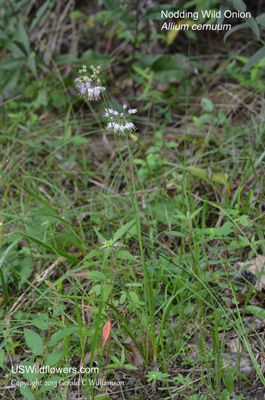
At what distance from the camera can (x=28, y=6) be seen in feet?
11.8

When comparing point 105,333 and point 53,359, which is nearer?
point 53,359

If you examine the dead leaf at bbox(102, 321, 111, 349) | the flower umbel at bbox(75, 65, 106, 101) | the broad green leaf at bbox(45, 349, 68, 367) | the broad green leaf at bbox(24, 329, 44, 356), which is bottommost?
the dead leaf at bbox(102, 321, 111, 349)

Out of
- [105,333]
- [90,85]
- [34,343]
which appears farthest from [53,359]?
[90,85]

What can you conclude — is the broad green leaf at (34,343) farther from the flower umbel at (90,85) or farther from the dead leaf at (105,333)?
the flower umbel at (90,85)

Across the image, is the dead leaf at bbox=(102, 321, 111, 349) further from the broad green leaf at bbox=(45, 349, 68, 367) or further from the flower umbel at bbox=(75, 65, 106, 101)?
the flower umbel at bbox=(75, 65, 106, 101)

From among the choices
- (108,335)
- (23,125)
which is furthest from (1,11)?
(108,335)

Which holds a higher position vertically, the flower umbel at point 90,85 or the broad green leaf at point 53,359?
the flower umbel at point 90,85

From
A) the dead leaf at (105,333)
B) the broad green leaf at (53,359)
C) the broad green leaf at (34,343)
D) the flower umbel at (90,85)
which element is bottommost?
the dead leaf at (105,333)

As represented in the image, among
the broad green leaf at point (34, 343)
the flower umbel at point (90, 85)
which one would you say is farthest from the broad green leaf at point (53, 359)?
the flower umbel at point (90, 85)

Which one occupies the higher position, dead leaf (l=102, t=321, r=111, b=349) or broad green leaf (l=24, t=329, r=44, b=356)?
broad green leaf (l=24, t=329, r=44, b=356)

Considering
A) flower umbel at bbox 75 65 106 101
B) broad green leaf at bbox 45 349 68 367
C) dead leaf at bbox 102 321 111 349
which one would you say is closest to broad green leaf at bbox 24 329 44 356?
broad green leaf at bbox 45 349 68 367

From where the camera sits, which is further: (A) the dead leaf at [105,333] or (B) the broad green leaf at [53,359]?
(A) the dead leaf at [105,333]

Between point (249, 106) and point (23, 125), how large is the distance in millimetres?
1563

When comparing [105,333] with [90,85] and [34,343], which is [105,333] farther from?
[90,85]
